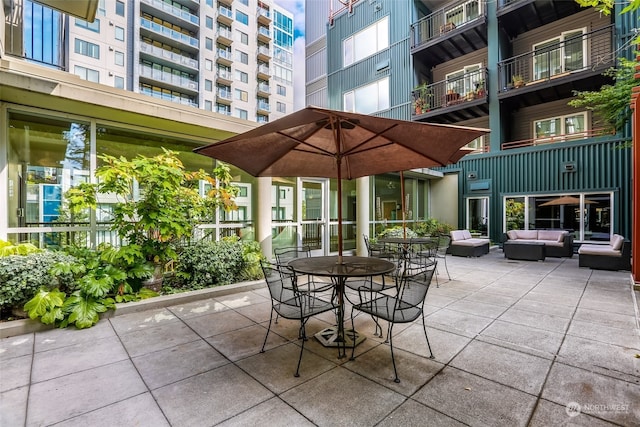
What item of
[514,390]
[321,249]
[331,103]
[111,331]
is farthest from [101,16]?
[514,390]

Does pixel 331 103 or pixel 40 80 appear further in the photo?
pixel 331 103

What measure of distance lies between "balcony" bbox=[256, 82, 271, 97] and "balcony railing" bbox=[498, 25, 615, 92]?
2742cm

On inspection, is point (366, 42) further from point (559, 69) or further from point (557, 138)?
point (557, 138)

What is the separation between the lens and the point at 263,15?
111 feet

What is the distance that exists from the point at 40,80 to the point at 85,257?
2.39 meters

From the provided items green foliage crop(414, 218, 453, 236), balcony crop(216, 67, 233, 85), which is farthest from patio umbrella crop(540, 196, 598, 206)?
balcony crop(216, 67, 233, 85)

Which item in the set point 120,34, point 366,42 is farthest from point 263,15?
point 366,42

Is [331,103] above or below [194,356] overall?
above

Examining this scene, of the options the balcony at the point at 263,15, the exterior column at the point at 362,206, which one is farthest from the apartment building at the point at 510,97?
the balcony at the point at 263,15

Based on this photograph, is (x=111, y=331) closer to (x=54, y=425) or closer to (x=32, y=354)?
(x=32, y=354)

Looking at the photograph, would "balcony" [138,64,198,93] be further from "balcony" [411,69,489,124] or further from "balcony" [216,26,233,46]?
"balcony" [411,69,489,124]

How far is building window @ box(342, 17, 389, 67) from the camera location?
15.5 metres

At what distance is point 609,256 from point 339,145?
25.8ft

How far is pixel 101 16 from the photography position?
2283 centimetres
